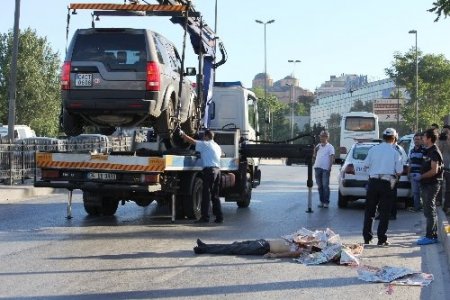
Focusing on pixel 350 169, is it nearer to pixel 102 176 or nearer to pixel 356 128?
pixel 102 176

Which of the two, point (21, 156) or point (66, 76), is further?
point (21, 156)

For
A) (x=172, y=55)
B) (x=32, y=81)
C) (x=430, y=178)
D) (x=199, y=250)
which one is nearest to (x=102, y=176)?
(x=172, y=55)

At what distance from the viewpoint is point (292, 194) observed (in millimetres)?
20125

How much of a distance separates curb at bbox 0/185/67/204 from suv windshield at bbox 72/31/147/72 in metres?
6.20

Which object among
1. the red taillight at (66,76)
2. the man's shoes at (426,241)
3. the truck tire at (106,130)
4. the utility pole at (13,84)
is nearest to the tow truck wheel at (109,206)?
the truck tire at (106,130)

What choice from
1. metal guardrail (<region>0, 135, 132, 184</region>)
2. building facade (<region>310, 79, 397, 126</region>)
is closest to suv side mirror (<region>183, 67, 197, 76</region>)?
metal guardrail (<region>0, 135, 132, 184</region>)

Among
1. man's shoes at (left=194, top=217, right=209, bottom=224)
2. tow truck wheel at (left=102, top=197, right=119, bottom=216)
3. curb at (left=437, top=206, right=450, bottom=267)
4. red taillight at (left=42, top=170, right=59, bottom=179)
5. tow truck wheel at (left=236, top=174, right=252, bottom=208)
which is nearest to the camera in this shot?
curb at (left=437, top=206, right=450, bottom=267)

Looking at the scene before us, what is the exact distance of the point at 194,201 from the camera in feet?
42.9

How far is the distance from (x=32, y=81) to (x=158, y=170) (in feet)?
133

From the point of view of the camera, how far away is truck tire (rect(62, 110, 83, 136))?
12055mm

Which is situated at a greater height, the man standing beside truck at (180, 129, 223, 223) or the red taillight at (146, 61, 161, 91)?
the red taillight at (146, 61, 161, 91)

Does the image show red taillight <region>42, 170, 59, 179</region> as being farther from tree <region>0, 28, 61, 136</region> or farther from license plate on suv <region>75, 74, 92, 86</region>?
tree <region>0, 28, 61, 136</region>

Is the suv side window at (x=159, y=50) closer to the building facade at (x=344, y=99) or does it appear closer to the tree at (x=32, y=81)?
the tree at (x=32, y=81)

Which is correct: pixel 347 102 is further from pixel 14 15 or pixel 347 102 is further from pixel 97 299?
pixel 97 299
